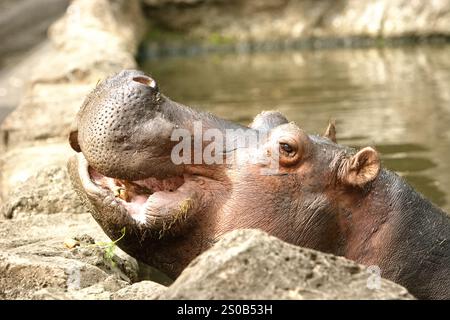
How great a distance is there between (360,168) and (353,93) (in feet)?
28.6

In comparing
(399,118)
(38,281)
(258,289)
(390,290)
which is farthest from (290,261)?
(399,118)

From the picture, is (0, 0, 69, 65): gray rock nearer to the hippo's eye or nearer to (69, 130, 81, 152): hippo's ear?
(69, 130, 81, 152): hippo's ear

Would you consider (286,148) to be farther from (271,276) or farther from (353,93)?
(353,93)

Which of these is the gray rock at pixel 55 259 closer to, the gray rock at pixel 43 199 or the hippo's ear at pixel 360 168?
the gray rock at pixel 43 199

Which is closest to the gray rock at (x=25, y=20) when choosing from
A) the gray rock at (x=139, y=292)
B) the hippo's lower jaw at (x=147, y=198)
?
the hippo's lower jaw at (x=147, y=198)

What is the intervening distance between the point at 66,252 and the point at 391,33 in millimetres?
16083

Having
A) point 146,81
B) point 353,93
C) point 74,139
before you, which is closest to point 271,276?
point 146,81

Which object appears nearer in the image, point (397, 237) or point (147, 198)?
point (147, 198)

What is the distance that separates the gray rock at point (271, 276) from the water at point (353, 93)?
3.76m

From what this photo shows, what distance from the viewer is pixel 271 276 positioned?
292 cm

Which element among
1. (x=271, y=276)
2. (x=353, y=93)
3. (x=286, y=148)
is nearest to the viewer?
(x=271, y=276)

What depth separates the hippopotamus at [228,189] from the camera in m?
3.83

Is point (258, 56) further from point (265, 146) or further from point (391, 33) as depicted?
point (265, 146)

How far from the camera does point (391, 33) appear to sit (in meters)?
19.5
